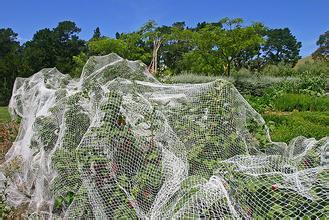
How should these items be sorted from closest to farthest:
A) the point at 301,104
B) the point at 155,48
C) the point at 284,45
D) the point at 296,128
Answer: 1. the point at 296,128
2. the point at 301,104
3. the point at 155,48
4. the point at 284,45

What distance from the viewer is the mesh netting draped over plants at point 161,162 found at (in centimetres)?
251

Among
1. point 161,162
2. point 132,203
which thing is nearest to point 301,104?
point 161,162

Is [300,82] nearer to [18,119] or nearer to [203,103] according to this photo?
[18,119]

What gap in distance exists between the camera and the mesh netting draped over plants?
2.51m

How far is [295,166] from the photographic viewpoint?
306 centimetres

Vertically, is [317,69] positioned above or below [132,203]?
above

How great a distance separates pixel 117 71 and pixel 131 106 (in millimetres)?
2423

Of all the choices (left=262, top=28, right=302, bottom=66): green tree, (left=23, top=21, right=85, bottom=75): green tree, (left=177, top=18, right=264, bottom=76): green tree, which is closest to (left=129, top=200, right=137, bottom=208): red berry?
(left=177, top=18, right=264, bottom=76): green tree

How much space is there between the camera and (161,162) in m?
3.14

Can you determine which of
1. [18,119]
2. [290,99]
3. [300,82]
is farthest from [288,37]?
[18,119]

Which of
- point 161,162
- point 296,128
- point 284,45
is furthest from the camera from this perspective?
point 284,45

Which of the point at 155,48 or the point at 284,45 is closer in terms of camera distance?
the point at 155,48

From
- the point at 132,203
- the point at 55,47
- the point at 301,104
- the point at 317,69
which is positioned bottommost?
the point at 132,203

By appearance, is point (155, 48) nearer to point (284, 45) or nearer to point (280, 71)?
point (280, 71)
